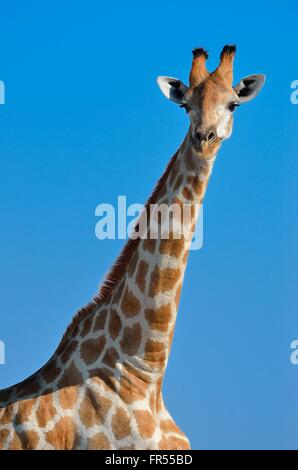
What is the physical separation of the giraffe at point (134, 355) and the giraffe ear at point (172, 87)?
238 millimetres

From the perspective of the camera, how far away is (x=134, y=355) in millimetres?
13078

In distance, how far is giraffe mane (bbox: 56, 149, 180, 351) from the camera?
1368 centimetres

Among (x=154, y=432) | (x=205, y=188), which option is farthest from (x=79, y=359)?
(x=205, y=188)

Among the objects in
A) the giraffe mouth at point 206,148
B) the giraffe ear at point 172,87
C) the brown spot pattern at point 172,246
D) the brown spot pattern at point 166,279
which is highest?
the giraffe ear at point 172,87

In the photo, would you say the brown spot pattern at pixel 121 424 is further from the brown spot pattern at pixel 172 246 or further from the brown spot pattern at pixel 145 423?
the brown spot pattern at pixel 172 246

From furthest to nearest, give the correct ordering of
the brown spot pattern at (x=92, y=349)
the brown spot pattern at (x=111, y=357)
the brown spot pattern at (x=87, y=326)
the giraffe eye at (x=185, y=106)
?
the brown spot pattern at (x=87, y=326) < the giraffe eye at (x=185, y=106) < the brown spot pattern at (x=92, y=349) < the brown spot pattern at (x=111, y=357)

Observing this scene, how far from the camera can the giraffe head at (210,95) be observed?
12.9m

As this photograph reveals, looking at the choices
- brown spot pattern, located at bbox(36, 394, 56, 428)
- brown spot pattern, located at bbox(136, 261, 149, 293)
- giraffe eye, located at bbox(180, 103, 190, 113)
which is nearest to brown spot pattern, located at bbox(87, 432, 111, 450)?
brown spot pattern, located at bbox(36, 394, 56, 428)

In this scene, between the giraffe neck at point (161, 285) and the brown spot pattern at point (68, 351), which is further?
the brown spot pattern at point (68, 351)

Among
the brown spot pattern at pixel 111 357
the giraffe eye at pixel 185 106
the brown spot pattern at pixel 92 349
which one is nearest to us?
the brown spot pattern at pixel 111 357

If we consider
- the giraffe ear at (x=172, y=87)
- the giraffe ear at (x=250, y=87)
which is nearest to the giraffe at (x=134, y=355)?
the giraffe ear at (x=172, y=87)

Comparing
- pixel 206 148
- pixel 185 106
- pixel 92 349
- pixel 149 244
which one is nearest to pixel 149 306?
pixel 149 244

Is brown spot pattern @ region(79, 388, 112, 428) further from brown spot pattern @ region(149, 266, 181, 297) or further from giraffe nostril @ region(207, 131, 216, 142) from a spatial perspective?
giraffe nostril @ region(207, 131, 216, 142)

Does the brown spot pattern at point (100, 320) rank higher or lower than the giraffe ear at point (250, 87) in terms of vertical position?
lower
